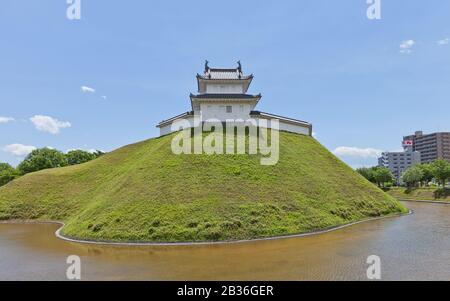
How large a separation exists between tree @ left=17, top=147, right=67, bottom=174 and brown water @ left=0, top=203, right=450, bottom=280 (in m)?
44.7

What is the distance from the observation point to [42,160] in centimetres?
5969

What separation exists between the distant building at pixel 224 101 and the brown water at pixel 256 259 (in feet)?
59.3

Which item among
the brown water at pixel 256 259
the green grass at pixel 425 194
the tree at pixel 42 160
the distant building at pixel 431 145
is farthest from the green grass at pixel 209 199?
the distant building at pixel 431 145

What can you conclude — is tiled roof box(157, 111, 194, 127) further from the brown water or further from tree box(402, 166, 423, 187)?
tree box(402, 166, 423, 187)

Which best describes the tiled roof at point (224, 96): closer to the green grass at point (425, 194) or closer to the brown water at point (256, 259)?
the brown water at point (256, 259)

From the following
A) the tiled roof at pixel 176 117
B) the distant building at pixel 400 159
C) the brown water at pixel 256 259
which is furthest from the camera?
the distant building at pixel 400 159

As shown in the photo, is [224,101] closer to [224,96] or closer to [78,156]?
[224,96]

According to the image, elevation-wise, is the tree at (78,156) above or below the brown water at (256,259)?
above

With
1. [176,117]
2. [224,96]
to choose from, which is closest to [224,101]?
[224,96]

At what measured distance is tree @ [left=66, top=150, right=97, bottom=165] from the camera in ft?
218

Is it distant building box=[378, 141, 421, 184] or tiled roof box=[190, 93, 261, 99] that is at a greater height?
tiled roof box=[190, 93, 261, 99]

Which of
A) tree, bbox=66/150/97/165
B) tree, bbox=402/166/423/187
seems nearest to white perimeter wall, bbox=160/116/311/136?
tree, bbox=66/150/97/165

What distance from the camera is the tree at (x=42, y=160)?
58.8 metres

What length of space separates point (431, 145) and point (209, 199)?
450ft
